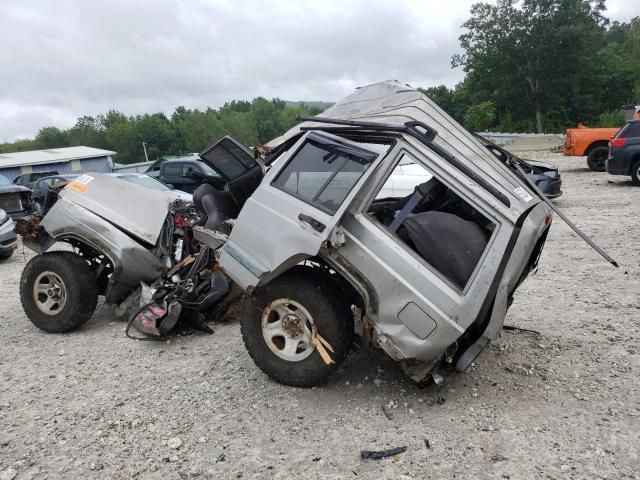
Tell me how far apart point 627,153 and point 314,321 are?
39.8ft

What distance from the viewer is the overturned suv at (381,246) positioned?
3.20 metres

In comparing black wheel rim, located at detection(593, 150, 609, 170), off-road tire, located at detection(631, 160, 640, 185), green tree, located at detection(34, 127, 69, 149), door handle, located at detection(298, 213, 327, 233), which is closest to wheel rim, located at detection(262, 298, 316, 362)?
door handle, located at detection(298, 213, 327, 233)

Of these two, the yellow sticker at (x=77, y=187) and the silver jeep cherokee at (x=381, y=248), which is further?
the yellow sticker at (x=77, y=187)

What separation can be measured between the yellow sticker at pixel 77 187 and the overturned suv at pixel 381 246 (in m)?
2.67

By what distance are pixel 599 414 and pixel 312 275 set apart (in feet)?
6.70

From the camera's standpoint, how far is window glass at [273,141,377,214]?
343 cm

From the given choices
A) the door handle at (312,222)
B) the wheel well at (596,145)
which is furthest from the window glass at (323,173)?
the wheel well at (596,145)

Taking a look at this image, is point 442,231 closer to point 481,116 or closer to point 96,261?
point 96,261

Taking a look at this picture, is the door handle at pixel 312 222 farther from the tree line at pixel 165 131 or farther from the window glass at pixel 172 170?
the tree line at pixel 165 131

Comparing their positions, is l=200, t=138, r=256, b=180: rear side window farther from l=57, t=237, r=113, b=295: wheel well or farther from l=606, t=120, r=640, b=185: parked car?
l=606, t=120, r=640, b=185: parked car

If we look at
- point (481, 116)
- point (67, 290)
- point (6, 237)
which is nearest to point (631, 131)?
point (67, 290)

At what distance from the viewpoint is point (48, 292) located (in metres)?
5.24

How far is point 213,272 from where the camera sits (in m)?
5.11

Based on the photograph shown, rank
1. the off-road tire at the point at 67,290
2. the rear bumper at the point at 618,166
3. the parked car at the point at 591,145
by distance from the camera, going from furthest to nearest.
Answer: the parked car at the point at 591,145
the rear bumper at the point at 618,166
the off-road tire at the point at 67,290
